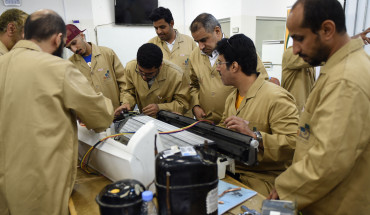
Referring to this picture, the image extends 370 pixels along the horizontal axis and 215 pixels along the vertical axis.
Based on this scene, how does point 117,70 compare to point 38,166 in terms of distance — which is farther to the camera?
point 117,70

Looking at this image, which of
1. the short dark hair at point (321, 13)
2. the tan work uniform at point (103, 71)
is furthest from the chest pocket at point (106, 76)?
the short dark hair at point (321, 13)

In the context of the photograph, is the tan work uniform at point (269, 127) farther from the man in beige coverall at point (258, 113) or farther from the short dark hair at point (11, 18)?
the short dark hair at point (11, 18)

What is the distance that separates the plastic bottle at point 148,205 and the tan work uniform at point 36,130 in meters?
0.55

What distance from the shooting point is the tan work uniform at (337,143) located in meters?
0.96

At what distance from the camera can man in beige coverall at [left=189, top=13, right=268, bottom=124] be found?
7.58 feet

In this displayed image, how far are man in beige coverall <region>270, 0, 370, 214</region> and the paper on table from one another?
6.3 inches

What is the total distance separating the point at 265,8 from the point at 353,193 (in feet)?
15.1

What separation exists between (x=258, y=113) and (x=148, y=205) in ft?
3.19

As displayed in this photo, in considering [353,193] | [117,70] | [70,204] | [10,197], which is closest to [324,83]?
[353,193]

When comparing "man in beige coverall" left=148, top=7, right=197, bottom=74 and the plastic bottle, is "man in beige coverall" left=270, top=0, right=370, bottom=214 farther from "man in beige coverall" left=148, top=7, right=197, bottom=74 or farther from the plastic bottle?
"man in beige coverall" left=148, top=7, right=197, bottom=74

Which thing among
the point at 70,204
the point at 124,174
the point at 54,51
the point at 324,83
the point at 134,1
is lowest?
the point at 70,204

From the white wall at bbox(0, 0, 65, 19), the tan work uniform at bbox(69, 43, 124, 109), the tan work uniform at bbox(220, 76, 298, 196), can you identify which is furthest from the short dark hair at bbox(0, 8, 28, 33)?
the white wall at bbox(0, 0, 65, 19)

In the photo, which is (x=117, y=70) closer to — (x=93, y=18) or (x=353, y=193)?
(x=353, y=193)

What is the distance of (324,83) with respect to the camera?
3.51 feet
